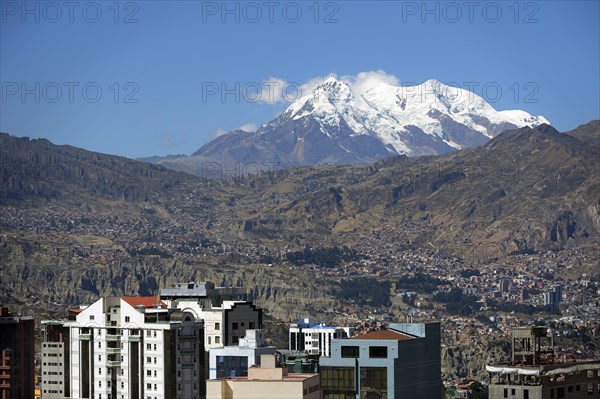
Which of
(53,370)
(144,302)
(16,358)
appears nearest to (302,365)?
(53,370)

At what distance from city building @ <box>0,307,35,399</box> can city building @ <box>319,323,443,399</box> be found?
101 feet

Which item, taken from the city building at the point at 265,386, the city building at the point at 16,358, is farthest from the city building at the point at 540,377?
the city building at the point at 16,358

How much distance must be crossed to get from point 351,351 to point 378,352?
6.12ft

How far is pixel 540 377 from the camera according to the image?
99.6 m

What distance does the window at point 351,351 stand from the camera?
108 meters

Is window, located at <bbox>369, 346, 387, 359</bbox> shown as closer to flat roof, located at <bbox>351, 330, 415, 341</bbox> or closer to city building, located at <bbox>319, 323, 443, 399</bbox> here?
city building, located at <bbox>319, 323, 443, 399</bbox>

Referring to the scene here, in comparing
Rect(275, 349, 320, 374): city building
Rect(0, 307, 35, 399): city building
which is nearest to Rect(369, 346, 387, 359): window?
Rect(275, 349, 320, 374): city building

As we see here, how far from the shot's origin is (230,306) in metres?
134

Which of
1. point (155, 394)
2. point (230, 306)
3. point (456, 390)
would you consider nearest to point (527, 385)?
point (155, 394)

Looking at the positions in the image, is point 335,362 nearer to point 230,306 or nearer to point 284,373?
point 284,373

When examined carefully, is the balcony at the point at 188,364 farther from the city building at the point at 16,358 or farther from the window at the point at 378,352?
the city building at the point at 16,358

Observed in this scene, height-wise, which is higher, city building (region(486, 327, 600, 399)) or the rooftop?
the rooftop

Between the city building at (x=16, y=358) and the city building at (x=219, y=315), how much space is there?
1170cm

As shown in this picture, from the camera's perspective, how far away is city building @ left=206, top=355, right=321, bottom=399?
102 metres
